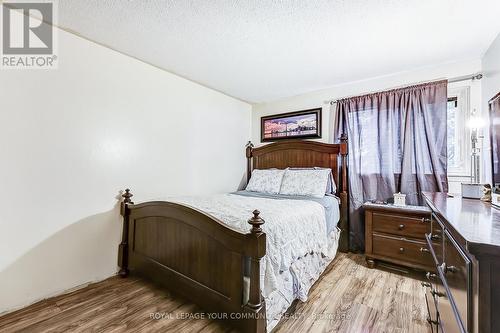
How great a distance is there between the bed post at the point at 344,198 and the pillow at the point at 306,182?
0.69 ft

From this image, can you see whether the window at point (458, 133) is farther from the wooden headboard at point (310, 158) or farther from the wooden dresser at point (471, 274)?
the wooden dresser at point (471, 274)

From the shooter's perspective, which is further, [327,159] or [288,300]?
[327,159]

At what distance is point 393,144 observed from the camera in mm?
2830

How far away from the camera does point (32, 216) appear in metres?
1.89

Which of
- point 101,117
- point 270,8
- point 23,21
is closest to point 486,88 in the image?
point 270,8

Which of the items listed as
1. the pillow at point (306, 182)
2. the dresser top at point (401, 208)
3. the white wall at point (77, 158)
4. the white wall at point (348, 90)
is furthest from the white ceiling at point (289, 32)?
the dresser top at point (401, 208)

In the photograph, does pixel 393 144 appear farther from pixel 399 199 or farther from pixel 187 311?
pixel 187 311

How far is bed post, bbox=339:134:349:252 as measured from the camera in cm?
304

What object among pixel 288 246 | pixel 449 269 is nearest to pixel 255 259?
pixel 288 246

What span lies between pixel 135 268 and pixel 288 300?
1.54m

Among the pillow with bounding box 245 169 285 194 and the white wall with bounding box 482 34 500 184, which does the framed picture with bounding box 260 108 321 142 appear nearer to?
the pillow with bounding box 245 169 285 194

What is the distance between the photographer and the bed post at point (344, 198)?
3.04 m

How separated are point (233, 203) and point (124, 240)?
120 cm

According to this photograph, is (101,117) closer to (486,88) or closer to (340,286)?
(340,286)
